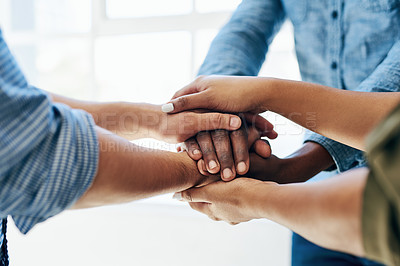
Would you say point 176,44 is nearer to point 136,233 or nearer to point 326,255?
point 136,233

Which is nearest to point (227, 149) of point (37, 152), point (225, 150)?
point (225, 150)

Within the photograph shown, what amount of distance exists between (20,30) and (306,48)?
6.47 feet

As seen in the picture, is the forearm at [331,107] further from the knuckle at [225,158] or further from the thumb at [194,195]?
the thumb at [194,195]

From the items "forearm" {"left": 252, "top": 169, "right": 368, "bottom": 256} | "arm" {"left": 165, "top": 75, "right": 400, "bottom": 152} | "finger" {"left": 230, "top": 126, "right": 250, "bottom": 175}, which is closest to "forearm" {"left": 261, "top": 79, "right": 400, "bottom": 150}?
"arm" {"left": 165, "top": 75, "right": 400, "bottom": 152}

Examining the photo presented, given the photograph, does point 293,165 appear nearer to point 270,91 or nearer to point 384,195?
point 270,91

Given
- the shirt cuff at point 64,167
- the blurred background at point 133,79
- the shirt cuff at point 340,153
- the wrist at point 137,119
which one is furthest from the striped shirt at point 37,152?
the blurred background at point 133,79

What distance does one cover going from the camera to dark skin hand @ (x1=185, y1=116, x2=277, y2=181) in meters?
0.99

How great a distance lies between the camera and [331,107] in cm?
91

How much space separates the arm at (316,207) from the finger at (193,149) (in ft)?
0.57

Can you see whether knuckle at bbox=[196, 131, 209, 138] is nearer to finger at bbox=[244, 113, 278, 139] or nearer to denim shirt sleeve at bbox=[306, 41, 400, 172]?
finger at bbox=[244, 113, 278, 139]

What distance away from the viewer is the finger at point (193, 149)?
1.00 metres

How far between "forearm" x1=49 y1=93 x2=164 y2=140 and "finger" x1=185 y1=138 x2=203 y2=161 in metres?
0.12

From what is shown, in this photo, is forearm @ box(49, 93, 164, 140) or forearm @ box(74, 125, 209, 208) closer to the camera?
forearm @ box(74, 125, 209, 208)

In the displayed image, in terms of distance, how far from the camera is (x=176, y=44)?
217 cm
